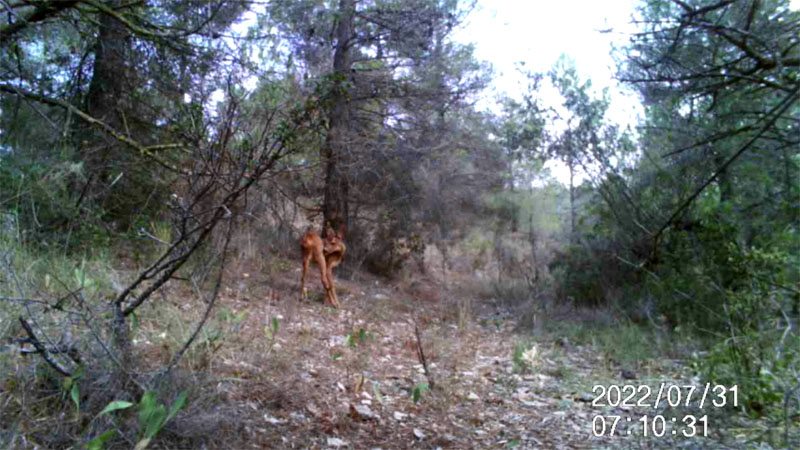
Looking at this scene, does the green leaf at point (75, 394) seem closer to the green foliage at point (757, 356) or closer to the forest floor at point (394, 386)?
the forest floor at point (394, 386)

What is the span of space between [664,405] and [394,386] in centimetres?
204

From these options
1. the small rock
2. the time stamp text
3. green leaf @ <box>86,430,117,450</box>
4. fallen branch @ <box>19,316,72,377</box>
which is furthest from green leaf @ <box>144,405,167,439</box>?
the time stamp text

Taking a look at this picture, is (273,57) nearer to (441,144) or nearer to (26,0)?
(26,0)

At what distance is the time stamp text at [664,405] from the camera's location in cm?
335

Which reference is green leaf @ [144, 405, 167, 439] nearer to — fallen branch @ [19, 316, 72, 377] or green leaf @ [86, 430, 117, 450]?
green leaf @ [86, 430, 117, 450]

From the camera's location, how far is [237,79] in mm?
5715

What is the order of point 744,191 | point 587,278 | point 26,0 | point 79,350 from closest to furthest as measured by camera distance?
point 79,350 → point 26,0 → point 744,191 → point 587,278

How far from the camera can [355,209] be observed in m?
11.0

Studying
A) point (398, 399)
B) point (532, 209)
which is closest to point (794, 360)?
point (398, 399)

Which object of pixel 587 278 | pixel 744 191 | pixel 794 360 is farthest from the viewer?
pixel 587 278

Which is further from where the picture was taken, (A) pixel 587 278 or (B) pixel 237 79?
(A) pixel 587 278

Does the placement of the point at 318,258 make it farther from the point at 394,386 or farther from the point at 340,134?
the point at 394,386

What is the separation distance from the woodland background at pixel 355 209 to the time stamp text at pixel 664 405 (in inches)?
5.7

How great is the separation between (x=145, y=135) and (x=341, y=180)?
335cm
